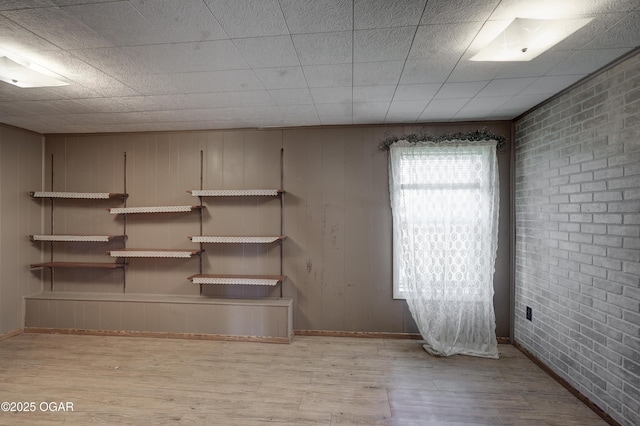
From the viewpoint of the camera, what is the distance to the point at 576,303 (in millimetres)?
2273

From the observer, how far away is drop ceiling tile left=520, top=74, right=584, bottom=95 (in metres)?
2.18

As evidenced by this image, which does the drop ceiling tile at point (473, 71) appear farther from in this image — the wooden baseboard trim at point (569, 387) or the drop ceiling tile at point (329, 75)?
the wooden baseboard trim at point (569, 387)

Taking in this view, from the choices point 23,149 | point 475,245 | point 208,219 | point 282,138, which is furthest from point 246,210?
point 23,149

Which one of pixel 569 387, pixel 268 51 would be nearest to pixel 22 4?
pixel 268 51

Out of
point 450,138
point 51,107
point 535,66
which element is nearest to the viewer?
point 535,66

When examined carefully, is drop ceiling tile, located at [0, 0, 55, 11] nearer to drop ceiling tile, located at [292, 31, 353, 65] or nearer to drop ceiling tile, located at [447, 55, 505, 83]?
drop ceiling tile, located at [292, 31, 353, 65]

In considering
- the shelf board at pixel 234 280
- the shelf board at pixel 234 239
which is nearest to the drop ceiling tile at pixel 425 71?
the shelf board at pixel 234 239

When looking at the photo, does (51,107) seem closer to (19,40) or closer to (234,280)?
(19,40)

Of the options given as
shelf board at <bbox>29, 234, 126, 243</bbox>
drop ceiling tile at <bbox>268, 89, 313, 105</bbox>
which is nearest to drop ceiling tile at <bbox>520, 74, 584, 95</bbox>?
drop ceiling tile at <bbox>268, 89, 313, 105</bbox>

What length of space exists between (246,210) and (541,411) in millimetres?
3151

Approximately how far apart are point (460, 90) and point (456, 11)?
105cm

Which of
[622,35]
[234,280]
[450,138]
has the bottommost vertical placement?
[234,280]

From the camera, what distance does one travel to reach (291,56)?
1.88 meters

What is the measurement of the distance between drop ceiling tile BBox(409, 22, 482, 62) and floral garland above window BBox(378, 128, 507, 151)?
1271 millimetres
